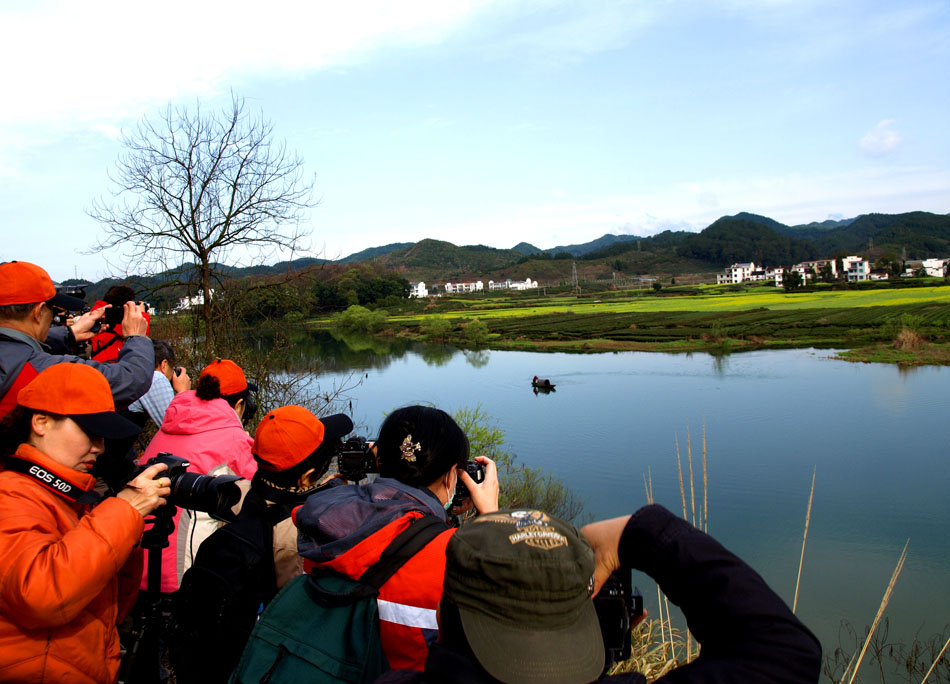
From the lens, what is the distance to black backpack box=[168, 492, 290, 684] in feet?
4.89

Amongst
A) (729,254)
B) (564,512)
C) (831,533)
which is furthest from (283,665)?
(729,254)

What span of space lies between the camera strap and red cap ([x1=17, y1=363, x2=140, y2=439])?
0.12m

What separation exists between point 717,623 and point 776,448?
13772 millimetres

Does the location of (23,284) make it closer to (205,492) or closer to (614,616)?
(205,492)

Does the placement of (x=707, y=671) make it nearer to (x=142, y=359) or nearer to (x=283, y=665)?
(x=283, y=665)

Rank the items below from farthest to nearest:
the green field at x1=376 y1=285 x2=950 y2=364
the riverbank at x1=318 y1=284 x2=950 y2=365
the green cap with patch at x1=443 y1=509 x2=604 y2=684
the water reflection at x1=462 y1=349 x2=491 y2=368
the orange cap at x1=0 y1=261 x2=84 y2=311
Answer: the water reflection at x1=462 y1=349 x2=491 y2=368, the green field at x1=376 y1=285 x2=950 y2=364, the riverbank at x1=318 y1=284 x2=950 y2=365, the orange cap at x1=0 y1=261 x2=84 y2=311, the green cap with patch at x1=443 y1=509 x2=604 y2=684

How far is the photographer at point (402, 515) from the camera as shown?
114 cm

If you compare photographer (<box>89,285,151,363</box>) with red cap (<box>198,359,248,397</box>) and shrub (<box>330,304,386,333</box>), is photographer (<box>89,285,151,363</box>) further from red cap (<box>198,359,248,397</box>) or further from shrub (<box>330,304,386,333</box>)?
shrub (<box>330,304,386,333</box>)

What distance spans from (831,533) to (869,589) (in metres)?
1.67

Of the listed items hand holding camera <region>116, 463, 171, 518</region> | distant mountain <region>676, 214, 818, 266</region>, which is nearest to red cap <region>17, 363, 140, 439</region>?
hand holding camera <region>116, 463, 171, 518</region>

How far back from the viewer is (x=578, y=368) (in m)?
25.7

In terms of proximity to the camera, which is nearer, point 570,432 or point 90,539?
point 90,539

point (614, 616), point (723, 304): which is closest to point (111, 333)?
point (614, 616)

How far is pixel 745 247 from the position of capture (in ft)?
362
